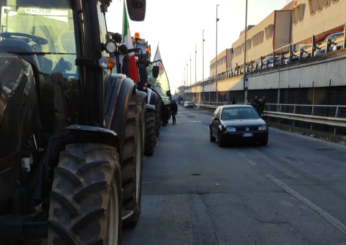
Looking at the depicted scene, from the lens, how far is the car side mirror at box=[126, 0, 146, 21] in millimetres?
3653

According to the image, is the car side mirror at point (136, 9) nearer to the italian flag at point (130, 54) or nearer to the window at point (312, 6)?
the italian flag at point (130, 54)

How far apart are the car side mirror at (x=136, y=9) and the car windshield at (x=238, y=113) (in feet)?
35.2

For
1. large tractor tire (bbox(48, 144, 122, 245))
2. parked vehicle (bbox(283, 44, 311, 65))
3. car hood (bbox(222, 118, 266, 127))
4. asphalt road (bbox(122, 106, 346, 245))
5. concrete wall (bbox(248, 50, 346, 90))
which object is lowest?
asphalt road (bbox(122, 106, 346, 245))

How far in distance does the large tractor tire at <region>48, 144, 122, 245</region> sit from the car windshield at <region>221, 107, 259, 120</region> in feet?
38.2

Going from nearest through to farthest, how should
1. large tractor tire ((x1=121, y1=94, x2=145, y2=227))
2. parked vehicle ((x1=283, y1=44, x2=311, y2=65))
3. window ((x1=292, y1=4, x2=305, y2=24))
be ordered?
1. large tractor tire ((x1=121, y1=94, x2=145, y2=227))
2. parked vehicle ((x1=283, y1=44, x2=311, y2=65))
3. window ((x1=292, y1=4, x2=305, y2=24))

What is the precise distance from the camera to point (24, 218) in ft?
8.51

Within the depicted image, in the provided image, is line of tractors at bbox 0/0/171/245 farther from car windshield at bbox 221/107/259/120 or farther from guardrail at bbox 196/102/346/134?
guardrail at bbox 196/102/346/134

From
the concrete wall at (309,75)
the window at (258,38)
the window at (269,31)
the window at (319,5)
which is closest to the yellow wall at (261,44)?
the window at (269,31)

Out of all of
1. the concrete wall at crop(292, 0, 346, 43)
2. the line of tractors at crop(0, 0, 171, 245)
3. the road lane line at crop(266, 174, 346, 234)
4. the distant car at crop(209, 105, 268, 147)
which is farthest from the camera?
the concrete wall at crop(292, 0, 346, 43)

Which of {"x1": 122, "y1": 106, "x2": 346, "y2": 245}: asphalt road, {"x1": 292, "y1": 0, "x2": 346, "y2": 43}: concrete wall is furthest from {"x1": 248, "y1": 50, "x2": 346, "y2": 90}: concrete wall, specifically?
{"x1": 122, "y1": 106, "x2": 346, "y2": 245}: asphalt road

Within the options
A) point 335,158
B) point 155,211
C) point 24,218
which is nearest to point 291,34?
point 335,158

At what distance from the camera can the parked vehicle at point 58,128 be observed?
2.52 metres

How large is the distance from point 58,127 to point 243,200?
4.03 m

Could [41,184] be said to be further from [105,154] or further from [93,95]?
[93,95]
